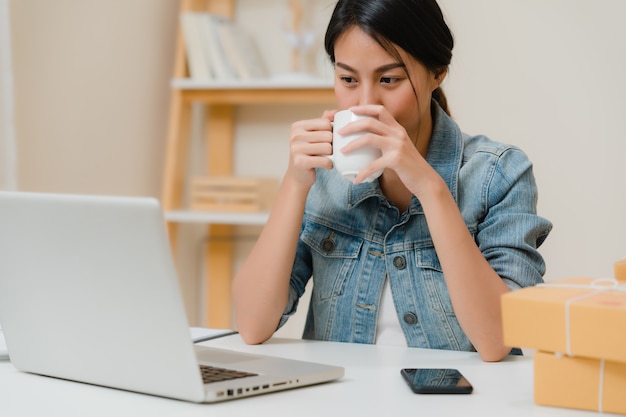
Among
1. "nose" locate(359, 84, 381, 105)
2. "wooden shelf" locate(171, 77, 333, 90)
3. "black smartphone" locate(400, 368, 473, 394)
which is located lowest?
"black smartphone" locate(400, 368, 473, 394)

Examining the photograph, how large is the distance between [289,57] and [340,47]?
1.66 m

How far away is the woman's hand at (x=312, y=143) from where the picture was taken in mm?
1229

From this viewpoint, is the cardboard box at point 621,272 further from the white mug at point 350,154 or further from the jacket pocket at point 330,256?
the jacket pocket at point 330,256

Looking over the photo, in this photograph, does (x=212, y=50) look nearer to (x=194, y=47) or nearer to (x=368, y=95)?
(x=194, y=47)

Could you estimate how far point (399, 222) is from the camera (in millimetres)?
1357

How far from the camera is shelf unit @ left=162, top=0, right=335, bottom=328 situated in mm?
2709

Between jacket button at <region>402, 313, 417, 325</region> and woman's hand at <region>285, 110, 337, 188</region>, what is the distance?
0.91 feet

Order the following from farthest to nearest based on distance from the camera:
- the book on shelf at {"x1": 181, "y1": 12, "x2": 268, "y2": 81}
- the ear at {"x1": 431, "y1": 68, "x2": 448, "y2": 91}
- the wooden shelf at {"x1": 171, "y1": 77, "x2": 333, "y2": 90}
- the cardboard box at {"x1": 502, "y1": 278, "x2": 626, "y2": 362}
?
the book on shelf at {"x1": 181, "y1": 12, "x2": 268, "y2": 81}, the wooden shelf at {"x1": 171, "y1": 77, "x2": 333, "y2": 90}, the ear at {"x1": 431, "y1": 68, "x2": 448, "y2": 91}, the cardboard box at {"x1": 502, "y1": 278, "x2": 626, "y2": 362}

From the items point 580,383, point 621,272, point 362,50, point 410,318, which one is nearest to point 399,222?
point 410,318

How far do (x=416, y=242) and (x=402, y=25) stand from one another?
342mm

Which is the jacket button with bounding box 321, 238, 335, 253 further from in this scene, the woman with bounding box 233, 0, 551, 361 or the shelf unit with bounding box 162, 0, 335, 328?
the shelf unit with bounding box 162, 0, 335, 328

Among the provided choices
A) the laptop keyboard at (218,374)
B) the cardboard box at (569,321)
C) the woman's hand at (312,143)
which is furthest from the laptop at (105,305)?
the woman's hand at (312,143)

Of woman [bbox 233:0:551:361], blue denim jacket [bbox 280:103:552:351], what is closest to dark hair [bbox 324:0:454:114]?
woman [bbox 233:0:551:361]

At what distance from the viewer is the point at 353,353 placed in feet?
3.80
